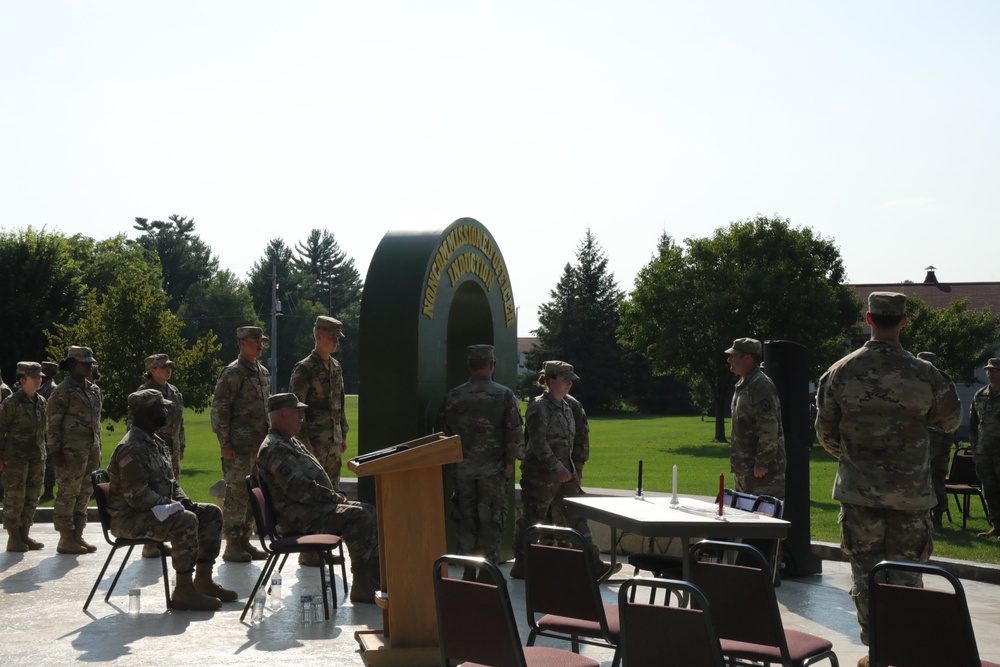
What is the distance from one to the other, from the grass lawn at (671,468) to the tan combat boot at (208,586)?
648 centimetres

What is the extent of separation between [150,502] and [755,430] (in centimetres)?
492

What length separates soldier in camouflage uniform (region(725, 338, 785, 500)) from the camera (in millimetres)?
9055

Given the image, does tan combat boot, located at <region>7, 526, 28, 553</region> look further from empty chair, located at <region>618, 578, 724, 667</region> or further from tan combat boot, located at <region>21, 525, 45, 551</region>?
empty chair, located at <region>618, 578, 724, 667</region>

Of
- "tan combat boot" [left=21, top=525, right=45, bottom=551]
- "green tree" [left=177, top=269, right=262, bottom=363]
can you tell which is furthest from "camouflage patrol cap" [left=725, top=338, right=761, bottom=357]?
"green tree" [left=177, top=269, right=262, bottom=363]

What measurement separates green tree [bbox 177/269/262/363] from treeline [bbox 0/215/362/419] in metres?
0.09

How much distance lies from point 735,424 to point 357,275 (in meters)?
117

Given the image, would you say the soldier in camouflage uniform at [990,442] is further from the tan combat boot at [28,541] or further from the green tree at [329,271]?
the green tree at [329,271]

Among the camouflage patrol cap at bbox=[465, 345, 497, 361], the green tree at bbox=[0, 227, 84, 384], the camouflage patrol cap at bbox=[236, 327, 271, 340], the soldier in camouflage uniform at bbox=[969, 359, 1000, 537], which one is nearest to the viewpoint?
the camouflage patrol cap at bbox=[465, 345, 497, 361]

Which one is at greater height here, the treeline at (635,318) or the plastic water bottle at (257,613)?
the treeline at (635,318)

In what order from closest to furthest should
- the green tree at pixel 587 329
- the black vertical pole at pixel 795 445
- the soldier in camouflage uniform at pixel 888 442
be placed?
the soldier in camouflage uniform at pixel 888 442, the black vertical pole at pixel 795 445, the green tree at pixel 587 329

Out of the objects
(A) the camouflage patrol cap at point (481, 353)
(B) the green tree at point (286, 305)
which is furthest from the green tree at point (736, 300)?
(B) the green tree at point (286, 305)

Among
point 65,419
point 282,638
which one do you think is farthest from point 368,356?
point 65,419

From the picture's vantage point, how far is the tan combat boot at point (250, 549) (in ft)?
35.0

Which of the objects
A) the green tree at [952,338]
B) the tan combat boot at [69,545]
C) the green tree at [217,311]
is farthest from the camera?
the green tree at [217,311]
